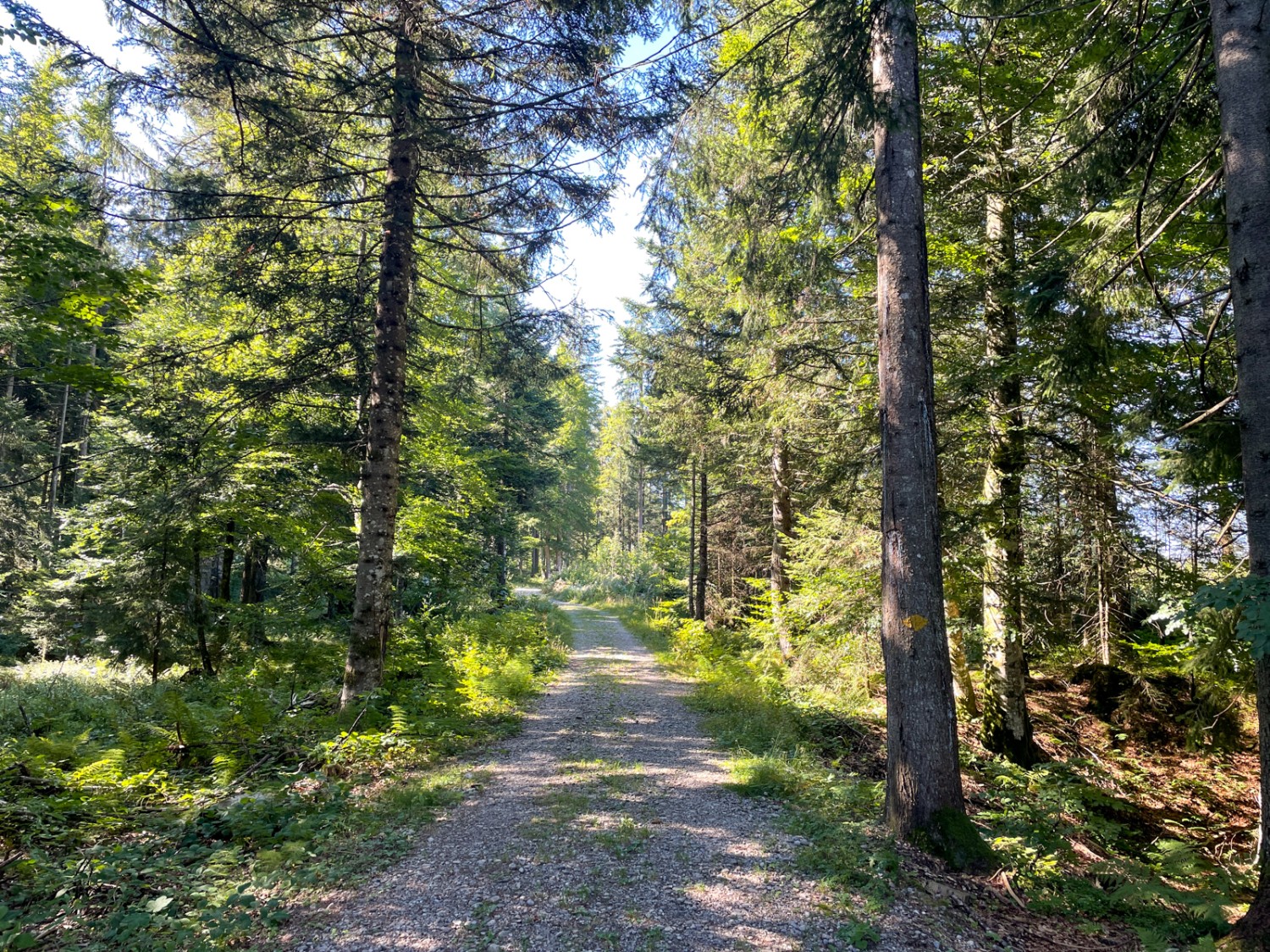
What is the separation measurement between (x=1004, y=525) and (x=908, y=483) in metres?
3.60

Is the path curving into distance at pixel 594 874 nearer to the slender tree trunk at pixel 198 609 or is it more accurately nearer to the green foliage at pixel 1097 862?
the green foliage at pixel 1097 862

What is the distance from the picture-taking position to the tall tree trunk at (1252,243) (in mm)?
3602

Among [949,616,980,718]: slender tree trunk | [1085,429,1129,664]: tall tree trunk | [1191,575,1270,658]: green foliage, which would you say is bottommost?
[949,616,980,718]: slender tree trunk

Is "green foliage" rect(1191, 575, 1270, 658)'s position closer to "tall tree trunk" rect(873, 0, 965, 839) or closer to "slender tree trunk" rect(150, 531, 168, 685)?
"tall tree trunk" rect(873, 0, 965, 839)

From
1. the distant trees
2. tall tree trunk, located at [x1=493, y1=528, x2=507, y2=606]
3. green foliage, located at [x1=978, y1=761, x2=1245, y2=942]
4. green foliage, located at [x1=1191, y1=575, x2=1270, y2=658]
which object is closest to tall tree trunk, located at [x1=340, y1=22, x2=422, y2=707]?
the distant trees

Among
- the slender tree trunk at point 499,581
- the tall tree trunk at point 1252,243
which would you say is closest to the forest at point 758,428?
the tall tree trunk at point 1252,243

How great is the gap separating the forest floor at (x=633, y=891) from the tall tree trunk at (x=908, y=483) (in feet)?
2.14

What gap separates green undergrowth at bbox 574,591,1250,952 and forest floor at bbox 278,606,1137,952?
22 centimetres

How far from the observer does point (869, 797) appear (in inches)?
221

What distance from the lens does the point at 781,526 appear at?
1308 centimetres

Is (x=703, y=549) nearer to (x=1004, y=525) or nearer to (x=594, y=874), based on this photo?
(x=1004, y=525)

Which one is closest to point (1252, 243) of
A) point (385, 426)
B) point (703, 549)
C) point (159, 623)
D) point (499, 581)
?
point (385, 426)

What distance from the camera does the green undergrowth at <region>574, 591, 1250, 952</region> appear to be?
3.93 m

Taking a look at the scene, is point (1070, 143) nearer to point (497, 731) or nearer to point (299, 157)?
point (299, 157)
